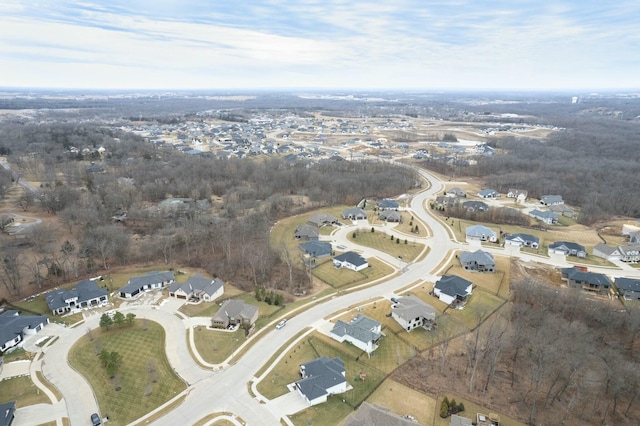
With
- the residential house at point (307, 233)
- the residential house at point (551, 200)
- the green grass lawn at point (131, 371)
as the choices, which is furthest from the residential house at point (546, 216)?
the green grass lawn at point (131, 371)

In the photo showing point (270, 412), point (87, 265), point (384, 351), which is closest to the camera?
point (270, 412)

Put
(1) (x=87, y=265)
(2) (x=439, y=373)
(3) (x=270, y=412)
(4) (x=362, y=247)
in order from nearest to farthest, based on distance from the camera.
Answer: (3) (x=270, y=412), (2) (x=439, y=373), (1) (x=87, y=265), (4) (x=362, y=247)

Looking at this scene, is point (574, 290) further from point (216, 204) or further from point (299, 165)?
point (299, 165)

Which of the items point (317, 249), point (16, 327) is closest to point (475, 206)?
point (317, 249)

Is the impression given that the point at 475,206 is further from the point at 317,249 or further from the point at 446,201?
the point at 317,249

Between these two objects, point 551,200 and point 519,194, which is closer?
point 551,200

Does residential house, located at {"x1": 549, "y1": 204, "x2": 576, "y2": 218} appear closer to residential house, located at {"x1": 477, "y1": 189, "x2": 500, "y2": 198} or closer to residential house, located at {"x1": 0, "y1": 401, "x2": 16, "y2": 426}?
residential house, located at {"x1": 477, "y1": 189, "x2": 500, "y2": 198}

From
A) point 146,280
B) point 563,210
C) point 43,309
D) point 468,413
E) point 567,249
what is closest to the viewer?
point 468,413

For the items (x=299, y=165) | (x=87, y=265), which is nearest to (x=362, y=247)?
(x=87, y=265)
